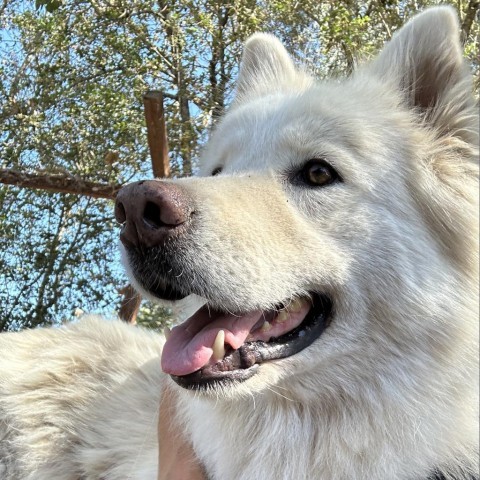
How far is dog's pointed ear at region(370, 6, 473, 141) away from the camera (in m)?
2.44

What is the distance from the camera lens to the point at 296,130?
2.38m

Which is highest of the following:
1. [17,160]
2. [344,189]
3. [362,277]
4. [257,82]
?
[17,160]

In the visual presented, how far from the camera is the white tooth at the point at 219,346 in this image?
197 cm

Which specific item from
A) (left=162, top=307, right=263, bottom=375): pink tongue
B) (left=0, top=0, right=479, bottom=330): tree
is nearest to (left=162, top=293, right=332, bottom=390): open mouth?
(left=162, top=307, right=263, bottom=375): pink tongue

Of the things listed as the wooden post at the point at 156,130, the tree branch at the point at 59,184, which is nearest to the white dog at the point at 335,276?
the wooden post at the point at 156,130

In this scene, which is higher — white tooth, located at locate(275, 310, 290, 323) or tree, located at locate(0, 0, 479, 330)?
tree, located at locate(0, 0, 479, 330)

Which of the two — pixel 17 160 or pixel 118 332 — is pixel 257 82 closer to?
pixel 118 332

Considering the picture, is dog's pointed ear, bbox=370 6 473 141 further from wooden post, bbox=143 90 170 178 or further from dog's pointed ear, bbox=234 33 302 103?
wooden post, bbox=143 90 170 178

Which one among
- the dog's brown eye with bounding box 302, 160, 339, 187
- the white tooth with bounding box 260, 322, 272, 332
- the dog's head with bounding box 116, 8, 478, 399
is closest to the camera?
the dog's head with bounding box 116, 8, 478, 399

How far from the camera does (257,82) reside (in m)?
3.29

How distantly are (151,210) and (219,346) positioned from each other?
507 mm

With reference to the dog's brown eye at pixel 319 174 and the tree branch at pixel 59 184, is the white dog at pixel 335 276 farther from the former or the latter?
the tree branch at pixel 59 184

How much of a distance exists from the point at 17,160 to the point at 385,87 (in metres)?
5.50

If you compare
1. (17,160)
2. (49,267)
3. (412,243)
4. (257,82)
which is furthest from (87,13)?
(412,243)
